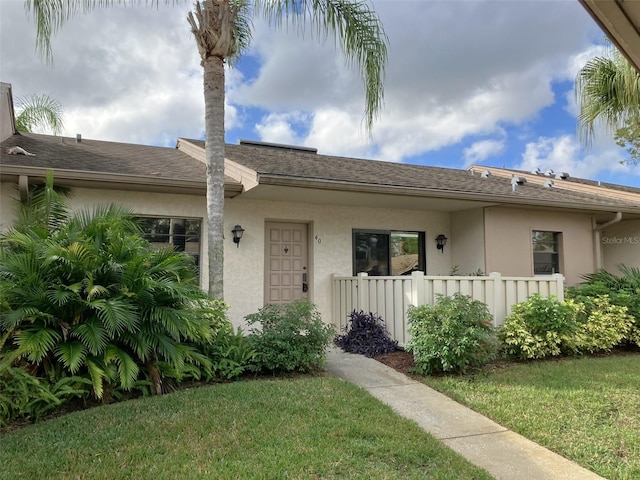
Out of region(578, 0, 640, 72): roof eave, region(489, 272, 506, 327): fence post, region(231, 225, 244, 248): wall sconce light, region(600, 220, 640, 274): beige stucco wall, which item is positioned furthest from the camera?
region(600, 220, 640, 274): beige stucco wall

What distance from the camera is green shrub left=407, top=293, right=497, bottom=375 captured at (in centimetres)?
575

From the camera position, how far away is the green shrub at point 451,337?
5754mm

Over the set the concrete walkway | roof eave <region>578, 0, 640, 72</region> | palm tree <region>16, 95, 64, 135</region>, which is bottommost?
the concrete walkway

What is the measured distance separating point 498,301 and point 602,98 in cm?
596

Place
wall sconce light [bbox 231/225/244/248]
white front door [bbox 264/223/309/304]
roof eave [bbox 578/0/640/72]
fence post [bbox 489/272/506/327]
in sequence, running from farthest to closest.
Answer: white front door [bbox 264/223/309/304] → wall sconce light [bbox 231/225/244/248] → fence post [bbox 489/272/506/327] → roof eave [bbox 578/0/640/72]

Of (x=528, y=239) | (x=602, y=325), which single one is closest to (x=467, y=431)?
(x=602, y=325)

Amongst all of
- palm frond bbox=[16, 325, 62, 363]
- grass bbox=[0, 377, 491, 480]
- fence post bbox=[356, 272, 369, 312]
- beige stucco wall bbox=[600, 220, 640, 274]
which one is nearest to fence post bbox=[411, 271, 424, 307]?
fence post bbox=[356, 272, 369, 312]

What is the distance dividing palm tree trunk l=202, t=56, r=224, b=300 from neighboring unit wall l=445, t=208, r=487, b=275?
236 inches

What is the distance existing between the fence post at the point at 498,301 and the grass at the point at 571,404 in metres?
0.87

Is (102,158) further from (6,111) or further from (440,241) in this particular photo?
(440,241)

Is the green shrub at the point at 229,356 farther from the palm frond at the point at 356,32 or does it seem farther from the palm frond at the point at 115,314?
the palm frond at the point at 356,32

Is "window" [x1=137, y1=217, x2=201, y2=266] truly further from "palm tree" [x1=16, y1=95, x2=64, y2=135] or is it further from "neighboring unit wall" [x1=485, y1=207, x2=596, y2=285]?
"palm tree" [x1=16, y1=95, x2=64, y2=135]

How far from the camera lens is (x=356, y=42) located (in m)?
6.95

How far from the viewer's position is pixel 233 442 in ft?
11.3
